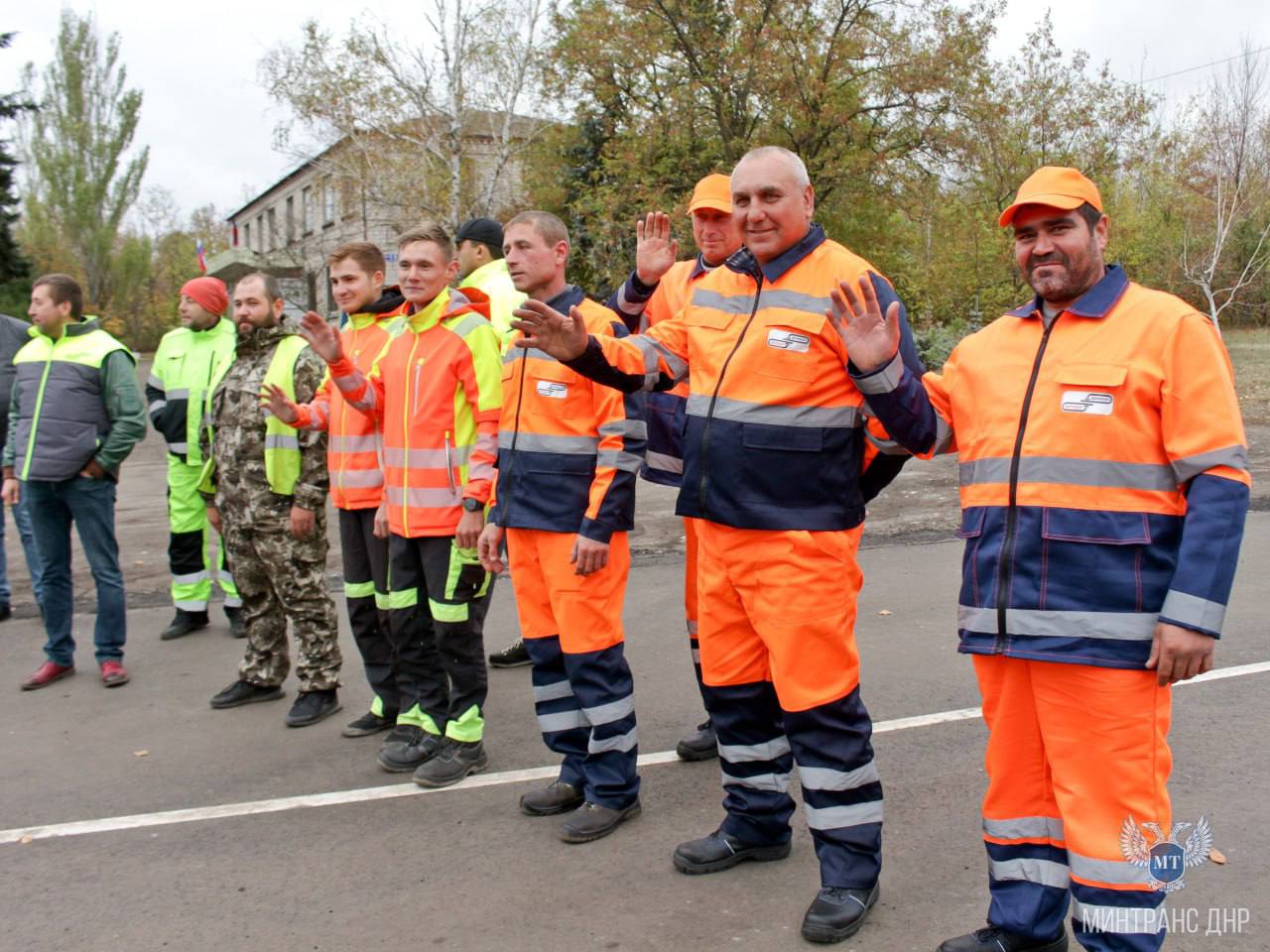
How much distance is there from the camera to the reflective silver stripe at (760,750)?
3734 mm

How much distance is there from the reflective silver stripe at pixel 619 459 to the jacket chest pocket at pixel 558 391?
0.20 m

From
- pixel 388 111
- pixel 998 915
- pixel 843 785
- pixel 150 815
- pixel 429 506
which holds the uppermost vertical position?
pixel 388 111

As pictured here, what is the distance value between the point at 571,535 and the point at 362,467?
1.44 meters

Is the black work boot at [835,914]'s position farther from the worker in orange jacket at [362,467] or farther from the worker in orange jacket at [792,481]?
the worker in orange jacket at [362,467]

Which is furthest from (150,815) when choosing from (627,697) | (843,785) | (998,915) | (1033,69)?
(1033,69)

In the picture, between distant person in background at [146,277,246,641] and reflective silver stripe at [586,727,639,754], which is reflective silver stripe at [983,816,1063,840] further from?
distant person in background at [146,277,246,641]

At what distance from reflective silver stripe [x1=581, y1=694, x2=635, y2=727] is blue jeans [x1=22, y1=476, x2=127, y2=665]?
11.2ft

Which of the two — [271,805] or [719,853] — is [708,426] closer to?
[719,853]

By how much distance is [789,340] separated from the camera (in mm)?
3412

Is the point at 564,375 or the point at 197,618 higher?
the point at 564,375

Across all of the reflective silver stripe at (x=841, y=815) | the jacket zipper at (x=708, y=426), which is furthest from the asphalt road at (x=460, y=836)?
the jacket zipper at (x=708, y=426)

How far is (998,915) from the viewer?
9.98 ft

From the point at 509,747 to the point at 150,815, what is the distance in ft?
5.09

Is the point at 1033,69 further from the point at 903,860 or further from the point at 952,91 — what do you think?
the point at 903,860
